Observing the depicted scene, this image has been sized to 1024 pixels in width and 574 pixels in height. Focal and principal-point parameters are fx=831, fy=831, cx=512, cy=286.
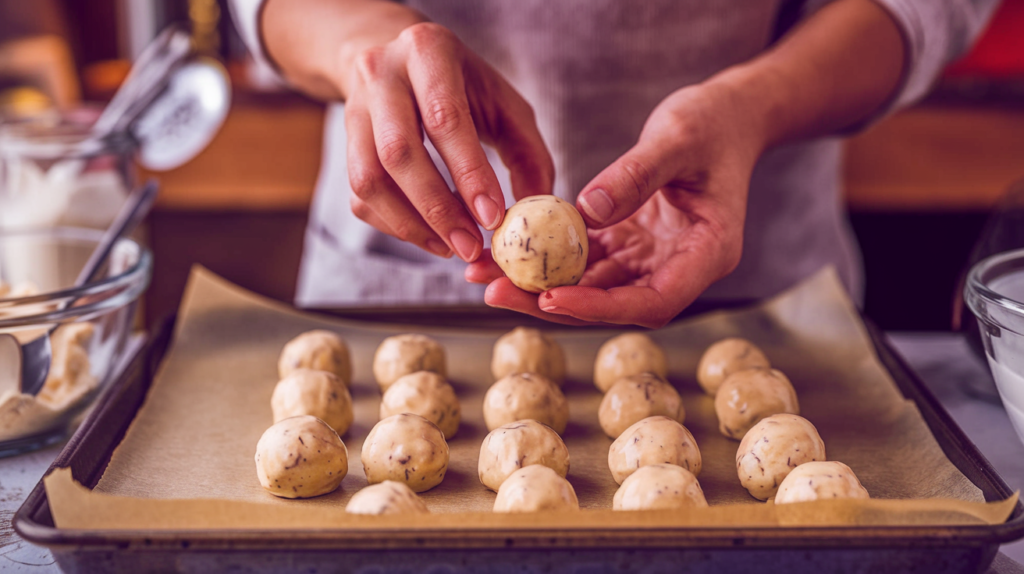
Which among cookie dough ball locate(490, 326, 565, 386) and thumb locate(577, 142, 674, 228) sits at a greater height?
thumb locate(577, 142, 674, 228)

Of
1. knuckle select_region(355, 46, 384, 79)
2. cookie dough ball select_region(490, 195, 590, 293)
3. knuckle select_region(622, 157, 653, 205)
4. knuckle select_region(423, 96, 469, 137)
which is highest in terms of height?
knuckle select_region(355, 46, 384, 79)

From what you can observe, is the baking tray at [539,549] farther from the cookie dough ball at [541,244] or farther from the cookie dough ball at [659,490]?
the cookie dough ball at [541,244]

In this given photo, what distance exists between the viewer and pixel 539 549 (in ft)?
2.56

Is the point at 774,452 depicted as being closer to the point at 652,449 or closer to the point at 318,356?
the point at 652,449

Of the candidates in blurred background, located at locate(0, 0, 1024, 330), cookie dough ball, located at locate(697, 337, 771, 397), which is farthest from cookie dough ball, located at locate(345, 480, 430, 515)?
blurred background, located at locate(0, 0, 1024, 330)

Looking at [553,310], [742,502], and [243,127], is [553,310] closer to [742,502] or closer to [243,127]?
[742,502]

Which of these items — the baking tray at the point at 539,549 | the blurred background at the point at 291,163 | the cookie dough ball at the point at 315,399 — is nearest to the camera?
the baking tray at the point at 539,549

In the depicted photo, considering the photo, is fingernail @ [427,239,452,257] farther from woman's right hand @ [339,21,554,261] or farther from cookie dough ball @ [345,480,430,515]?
cookie dough ball @ [345,480,430,515]

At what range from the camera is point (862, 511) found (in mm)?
825

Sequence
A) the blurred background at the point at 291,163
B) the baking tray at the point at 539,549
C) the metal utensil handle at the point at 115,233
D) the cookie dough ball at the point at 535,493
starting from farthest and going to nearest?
the blurred background at the point at 291,163, the metal utensil handle at the point at 115,233, the cookie dough ball at the point at 535,493, the baking tray at the point at 539,549

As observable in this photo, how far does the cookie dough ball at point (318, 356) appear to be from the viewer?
1.34 meters

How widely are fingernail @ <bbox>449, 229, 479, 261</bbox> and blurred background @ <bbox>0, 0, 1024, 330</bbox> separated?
2.12m

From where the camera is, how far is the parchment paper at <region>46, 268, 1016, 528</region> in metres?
0.83

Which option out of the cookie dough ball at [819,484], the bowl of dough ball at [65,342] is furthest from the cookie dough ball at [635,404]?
the bowl of dough ball at [65,342]
